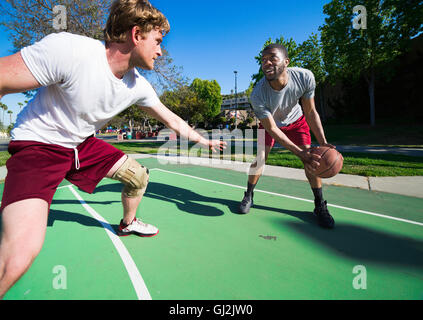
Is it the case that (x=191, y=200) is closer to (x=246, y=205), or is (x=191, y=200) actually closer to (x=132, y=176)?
(x=246, y=205)

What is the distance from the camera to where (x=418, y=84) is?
2072 centimetres

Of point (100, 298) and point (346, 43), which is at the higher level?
point (346, 43)

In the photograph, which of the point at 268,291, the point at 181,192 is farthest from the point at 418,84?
the point at 268,291

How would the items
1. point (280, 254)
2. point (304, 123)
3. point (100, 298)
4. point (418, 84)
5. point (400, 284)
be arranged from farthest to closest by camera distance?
point (418, 84), point (304, 123), point (280, 254), point (400, 284), point (100, 298)

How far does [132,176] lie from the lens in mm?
2715

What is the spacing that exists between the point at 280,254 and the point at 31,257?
2331mm

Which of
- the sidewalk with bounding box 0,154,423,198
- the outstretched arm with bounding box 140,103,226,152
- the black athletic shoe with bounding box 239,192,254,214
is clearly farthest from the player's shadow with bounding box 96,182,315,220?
the sidewalk with bounding box 0,154,423,198

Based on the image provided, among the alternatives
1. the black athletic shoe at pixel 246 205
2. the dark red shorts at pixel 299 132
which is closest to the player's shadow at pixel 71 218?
the black athletic shoe at pixel 246 205

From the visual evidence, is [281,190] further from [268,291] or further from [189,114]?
[189,114]

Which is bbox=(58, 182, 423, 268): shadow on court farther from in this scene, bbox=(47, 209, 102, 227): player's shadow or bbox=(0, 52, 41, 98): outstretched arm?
bbox=(0, 52, 41, 98): outstretched arm

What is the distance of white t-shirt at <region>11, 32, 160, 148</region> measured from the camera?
1581 millimetres

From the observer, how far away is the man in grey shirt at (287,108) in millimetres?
3217

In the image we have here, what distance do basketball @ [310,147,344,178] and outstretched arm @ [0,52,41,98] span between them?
115 inches

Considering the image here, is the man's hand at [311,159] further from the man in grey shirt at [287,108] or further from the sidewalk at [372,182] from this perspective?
the sidewalk at [372,182]
